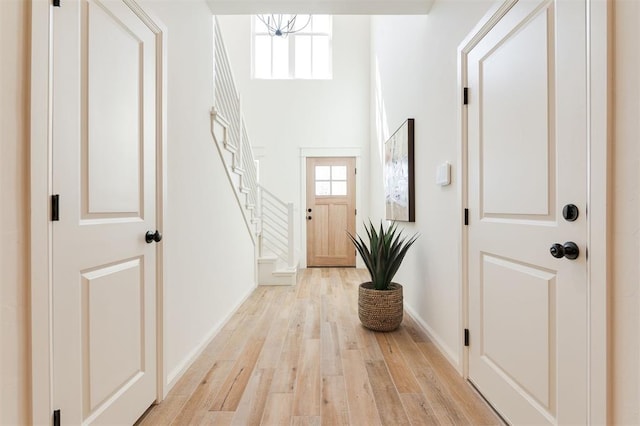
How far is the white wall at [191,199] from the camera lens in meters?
1.83

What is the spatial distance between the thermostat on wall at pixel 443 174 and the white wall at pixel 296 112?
3450 mm

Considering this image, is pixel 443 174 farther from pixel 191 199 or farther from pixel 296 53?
pixel 296 53

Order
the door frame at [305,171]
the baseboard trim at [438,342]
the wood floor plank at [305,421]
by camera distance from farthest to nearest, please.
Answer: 1. the door frame at [305,171]
2. the baseboard trim at [438,342]
3. the wood floor plank at [305,421]

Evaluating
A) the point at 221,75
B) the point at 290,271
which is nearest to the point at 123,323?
the point at 221,75

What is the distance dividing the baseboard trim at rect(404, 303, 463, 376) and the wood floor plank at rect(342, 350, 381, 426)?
54cm

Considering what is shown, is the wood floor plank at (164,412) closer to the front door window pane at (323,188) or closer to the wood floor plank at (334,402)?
the wood floor plank at (334,402)

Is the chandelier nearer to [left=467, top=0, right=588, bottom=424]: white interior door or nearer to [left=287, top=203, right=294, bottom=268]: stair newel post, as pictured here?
[left=287, top=203, right=294, bottom=268]: stair newel post

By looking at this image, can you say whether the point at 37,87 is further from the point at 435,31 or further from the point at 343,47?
the point at 343,47

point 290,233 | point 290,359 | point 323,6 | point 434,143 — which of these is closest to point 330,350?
point 290,359

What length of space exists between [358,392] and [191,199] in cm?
150

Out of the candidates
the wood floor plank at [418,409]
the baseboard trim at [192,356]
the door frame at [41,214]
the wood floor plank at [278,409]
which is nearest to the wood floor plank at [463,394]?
the wood floor plank at [418,409]

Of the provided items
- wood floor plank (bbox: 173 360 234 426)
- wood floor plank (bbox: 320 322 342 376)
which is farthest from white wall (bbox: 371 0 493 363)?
wood floor plank (bbox: 173 360 234 426)

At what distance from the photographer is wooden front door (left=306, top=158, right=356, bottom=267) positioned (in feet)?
18.7

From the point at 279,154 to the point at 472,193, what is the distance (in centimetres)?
430
